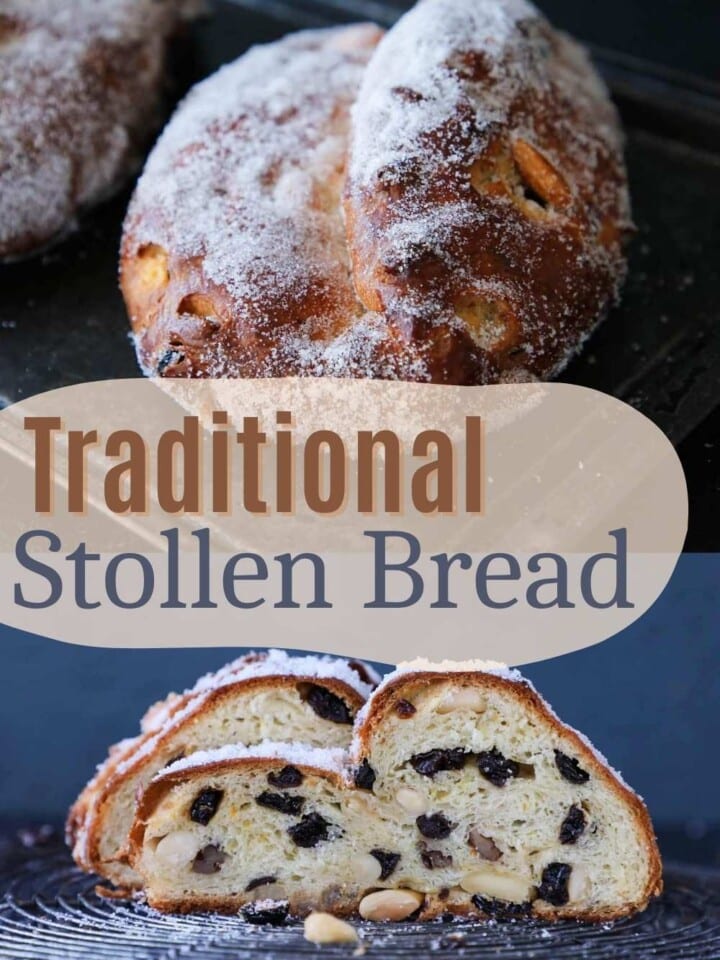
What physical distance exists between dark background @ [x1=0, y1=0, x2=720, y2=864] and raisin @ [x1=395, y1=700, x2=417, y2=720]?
0.18m

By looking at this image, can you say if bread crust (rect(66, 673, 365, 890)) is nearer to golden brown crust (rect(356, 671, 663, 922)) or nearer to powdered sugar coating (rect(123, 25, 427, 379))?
golden brown crust (rect(356, 671, 663, 922))

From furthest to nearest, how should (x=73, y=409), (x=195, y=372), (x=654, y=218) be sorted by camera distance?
(x=654, y=218) → (x=73, y=409) → (x=195, y=372)

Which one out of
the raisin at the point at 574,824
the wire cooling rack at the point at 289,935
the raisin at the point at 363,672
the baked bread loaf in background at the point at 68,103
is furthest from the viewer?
the baked bread loaf in background at the point at 68,103

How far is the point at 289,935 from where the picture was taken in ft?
4.67

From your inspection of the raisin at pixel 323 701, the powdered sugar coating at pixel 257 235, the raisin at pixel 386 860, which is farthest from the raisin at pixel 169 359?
the raisin at pixel 386 860

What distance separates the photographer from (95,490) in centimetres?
155

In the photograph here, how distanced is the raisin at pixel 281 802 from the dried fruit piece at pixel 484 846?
206mm

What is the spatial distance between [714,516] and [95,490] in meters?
0.80

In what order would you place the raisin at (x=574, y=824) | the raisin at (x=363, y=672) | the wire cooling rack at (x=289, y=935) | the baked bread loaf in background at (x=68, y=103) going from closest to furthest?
the wire cooling rack at (x=289, y=935) → the raisin at (x=574, y=824) → the raisin at (x=363, y=672) → the baked bread loaf in background at (x=68, y=103)

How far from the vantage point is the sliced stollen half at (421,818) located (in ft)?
4.75

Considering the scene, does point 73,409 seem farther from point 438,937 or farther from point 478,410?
point 438,937

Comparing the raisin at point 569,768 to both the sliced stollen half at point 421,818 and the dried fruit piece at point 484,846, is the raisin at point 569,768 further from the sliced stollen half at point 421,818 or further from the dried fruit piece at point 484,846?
the dried fruit piece at point 484,846

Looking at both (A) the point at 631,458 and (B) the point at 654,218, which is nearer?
(A) the point at 631,458

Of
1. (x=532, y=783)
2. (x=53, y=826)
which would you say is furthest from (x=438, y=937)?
(x=53, y=826)
